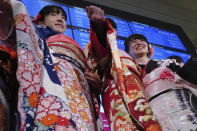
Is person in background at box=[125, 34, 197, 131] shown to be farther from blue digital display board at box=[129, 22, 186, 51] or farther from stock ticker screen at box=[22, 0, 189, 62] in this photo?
blue digital display board at box=[129, 22, 186, 51]

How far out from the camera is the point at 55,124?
0.46m

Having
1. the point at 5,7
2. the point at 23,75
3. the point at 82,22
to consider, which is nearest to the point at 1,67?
the point at 23,75

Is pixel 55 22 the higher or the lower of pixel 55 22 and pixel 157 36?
the lower

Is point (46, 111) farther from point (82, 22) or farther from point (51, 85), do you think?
point (82, 22)

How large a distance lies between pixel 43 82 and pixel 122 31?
1.92 metres

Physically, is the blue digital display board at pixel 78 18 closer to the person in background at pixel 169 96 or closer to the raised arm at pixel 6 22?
the person in background at pixel 169 96

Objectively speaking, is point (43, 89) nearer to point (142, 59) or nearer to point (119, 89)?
point (119, 89)

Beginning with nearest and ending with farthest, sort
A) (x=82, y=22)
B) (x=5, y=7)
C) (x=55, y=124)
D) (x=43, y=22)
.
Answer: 1. (x=55, y=124)
2. (x=5, y=7)
3. (x=43, y=22)
4. (x=82, y=22)

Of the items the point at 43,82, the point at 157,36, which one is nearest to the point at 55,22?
the point at 43,82

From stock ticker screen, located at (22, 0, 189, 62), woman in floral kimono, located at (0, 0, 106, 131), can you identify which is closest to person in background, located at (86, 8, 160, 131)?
woman in floral kimono, located at (0, 0, 106, 131)

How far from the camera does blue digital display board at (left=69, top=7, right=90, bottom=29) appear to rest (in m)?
2.08

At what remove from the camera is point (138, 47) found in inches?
52.2

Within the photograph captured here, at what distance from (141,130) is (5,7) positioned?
55cm

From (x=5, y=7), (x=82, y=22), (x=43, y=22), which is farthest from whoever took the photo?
(x=82, y=22)
